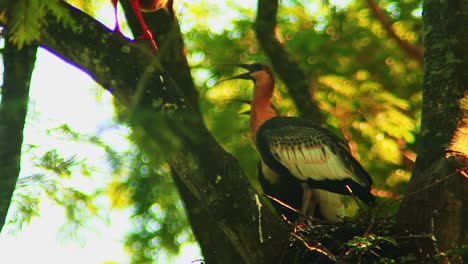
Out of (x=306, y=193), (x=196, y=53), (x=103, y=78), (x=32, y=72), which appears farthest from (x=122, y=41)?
(x=196, y=53)

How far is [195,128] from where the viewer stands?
455cm

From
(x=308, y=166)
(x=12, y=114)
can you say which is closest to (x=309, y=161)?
(x=308, y=166)

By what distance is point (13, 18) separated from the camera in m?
3.31

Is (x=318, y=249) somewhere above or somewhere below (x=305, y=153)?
below

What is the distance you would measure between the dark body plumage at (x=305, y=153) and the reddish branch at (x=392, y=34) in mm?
3499

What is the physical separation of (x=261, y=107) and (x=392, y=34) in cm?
326

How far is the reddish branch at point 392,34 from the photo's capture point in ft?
33.6

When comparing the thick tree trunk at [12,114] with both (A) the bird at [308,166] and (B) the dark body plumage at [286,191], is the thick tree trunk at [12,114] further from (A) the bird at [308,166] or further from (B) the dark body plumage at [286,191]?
(B) the dark body plumage at [286,191]

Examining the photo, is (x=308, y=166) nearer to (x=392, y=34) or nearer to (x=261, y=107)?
(x=261, y=107)

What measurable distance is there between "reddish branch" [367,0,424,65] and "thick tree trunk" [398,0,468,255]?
4.26 meters

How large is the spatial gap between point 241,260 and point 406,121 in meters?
4.07

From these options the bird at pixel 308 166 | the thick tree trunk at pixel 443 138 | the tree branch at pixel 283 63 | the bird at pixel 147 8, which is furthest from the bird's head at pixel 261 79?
the thick tree trunk at pixel 443 138

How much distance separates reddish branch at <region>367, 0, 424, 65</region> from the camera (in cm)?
1023

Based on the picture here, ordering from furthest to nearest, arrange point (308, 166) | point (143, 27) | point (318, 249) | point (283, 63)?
point (283, 63), point (308, 166), point (143, 27), point (318, 249)
